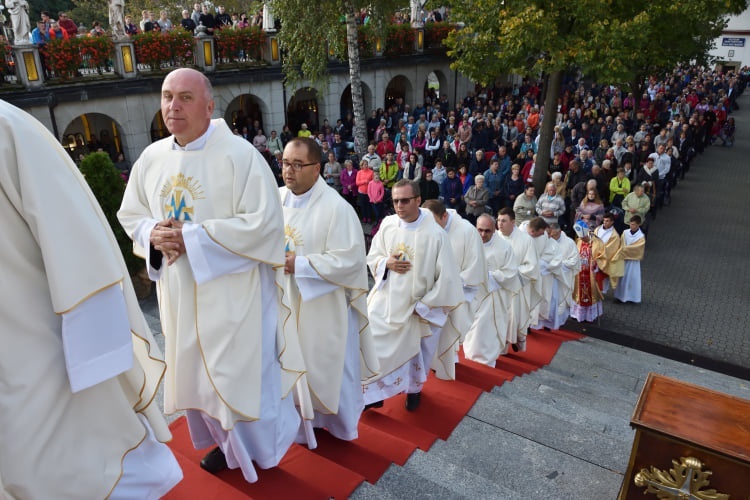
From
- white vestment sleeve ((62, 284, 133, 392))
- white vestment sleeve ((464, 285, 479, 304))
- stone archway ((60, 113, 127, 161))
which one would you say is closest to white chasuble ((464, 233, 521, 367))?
white vestment sleeve ((464, 285, 479, 304))

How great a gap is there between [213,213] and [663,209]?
1540cm

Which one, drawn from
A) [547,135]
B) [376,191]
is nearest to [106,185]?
[376,191]

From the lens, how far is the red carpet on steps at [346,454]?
300 centimetres

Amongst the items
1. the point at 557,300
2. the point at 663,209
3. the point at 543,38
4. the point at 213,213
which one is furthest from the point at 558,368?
the point at 663,209

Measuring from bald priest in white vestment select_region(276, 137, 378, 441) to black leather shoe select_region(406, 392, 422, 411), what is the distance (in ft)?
3.51

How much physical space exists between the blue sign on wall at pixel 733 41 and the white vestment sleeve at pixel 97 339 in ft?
188

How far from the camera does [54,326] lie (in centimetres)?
201

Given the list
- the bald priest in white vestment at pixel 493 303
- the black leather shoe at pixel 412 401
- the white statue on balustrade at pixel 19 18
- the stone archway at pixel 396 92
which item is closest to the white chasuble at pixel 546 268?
the bald priest in white vestment at pixel 493 303

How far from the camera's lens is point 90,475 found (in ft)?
7.02

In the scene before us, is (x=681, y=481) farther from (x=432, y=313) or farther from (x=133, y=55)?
(x=133, y=55)

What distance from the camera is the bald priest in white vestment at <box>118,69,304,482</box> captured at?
2795 millimetres

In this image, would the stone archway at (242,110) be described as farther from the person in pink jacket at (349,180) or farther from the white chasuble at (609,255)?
the white chasuble at (609,255)

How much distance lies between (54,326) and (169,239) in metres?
0.82

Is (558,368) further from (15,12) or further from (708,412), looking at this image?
(15,12)
